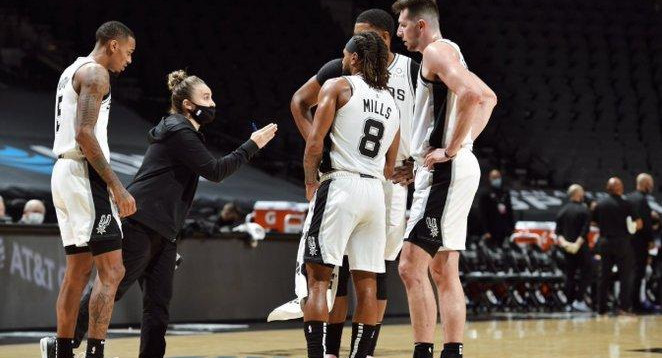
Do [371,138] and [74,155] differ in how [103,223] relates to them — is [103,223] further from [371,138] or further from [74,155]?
[371,138]

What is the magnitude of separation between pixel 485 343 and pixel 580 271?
666 cm

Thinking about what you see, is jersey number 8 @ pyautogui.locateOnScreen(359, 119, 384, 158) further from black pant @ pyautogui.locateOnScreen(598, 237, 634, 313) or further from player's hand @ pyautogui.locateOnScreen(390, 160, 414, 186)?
black pant @ pyautogui.locateOnScreen(598, 237, 634, 313)

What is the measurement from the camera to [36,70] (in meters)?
19.6

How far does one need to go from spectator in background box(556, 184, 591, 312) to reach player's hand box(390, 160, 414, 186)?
9.01 m

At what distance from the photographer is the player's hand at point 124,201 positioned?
233 inches

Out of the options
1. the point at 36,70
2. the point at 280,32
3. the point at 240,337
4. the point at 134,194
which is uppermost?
→ the point at 280,32

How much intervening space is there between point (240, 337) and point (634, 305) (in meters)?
7.29

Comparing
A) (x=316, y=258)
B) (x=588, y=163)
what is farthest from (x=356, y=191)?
(x=588, y=163)

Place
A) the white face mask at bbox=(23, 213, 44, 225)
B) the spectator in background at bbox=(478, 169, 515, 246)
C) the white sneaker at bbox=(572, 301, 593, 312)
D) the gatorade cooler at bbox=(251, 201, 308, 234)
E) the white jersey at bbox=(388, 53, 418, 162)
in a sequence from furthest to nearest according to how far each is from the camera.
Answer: the spectator in background at bbox=(478, 169, 515, 246), the white sneaker at bbox=(572, 301, 593, 312), the gatorade cooler at bbox=(251, 201, 308, 234), the white face mask at bbox=(23, 213, 44, 225), the white jersey at bbox=(388, 53, 418, 162)

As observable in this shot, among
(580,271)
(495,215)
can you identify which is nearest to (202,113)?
(495,215)

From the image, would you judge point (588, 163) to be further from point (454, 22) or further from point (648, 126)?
point (454, 22)

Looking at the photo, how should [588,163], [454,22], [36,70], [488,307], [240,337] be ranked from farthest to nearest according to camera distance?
[454,22] < [588,163] < [36,70] < [488,307] < [240,337]

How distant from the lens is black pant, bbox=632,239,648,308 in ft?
50.4

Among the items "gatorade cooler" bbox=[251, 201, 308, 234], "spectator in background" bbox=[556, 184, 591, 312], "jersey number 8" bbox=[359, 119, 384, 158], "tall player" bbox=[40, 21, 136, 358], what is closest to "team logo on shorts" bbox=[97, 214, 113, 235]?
"tall player" bbox=[40, 21, 136, 358]
